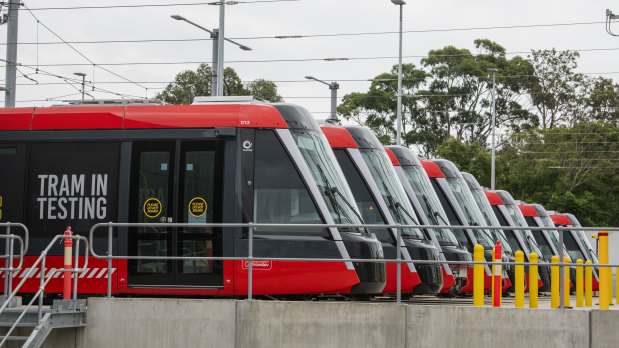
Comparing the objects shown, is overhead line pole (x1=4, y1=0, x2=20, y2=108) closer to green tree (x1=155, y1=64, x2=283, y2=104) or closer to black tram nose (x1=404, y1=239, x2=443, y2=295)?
black tram nose (x1=404, y1=239, x2=443, y2=295)

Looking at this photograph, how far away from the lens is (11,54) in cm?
2442

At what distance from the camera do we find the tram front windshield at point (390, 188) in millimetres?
18875

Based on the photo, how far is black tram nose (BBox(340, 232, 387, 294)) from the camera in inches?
605

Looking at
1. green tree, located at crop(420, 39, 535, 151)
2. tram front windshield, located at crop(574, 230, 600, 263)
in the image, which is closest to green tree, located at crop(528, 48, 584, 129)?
green tree, located at crop(420, 39, 535, 151)

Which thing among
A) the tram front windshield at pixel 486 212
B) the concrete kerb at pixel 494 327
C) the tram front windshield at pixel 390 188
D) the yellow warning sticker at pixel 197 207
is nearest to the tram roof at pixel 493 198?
the tram front windshield at pixel 486 212

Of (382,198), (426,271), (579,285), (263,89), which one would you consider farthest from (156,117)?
(263,89)

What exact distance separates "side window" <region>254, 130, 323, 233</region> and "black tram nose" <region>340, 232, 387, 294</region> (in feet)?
2.04

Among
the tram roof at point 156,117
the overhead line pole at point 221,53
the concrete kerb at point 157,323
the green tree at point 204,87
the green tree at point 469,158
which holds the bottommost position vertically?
the concrete kerb at point 157,323

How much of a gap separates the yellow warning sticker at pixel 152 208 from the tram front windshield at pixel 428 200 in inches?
291

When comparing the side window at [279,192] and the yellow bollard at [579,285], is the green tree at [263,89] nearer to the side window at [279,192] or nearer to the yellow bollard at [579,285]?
the side window at [279,192]

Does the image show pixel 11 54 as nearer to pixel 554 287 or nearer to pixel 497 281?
pixel 497 281

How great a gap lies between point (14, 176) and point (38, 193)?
0.51 metres

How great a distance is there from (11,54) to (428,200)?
415 inches

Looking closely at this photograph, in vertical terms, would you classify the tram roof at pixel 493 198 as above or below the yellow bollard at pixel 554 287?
above
